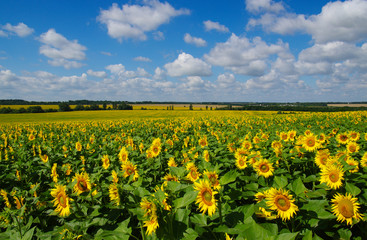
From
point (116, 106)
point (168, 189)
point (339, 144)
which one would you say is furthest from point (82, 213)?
point (116, 106)

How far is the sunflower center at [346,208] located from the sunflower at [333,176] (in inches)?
16.4

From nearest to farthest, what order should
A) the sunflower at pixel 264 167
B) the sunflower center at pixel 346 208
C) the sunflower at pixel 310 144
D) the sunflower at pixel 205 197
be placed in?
the sunflower at pixel 205 197, the sunflower center at pixel 346 208, the sunflower at pixel 264 167, the sunflower at pixel 310 144

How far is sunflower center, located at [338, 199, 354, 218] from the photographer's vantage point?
1785 mm

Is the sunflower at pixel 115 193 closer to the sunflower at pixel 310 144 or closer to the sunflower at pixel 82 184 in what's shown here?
the sunflower at pixel 82 184

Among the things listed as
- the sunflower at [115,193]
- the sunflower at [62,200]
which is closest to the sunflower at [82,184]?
the sunflower at [62,200]

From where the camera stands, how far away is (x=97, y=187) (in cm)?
237

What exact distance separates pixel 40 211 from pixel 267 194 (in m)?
2.82

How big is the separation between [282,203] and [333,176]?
3.29ft

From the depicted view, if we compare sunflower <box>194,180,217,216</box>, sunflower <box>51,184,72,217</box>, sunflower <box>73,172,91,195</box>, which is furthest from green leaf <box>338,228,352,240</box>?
sunflower <box>51,184,72,217</box>

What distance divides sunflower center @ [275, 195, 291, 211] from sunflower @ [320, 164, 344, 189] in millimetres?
812

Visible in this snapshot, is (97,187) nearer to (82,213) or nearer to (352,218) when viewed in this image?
(82,213)

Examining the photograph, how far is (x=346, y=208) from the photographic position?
1.79m

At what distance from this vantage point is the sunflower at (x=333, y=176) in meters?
2.22

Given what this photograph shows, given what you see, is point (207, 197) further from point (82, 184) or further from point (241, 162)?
point (241, 162)
